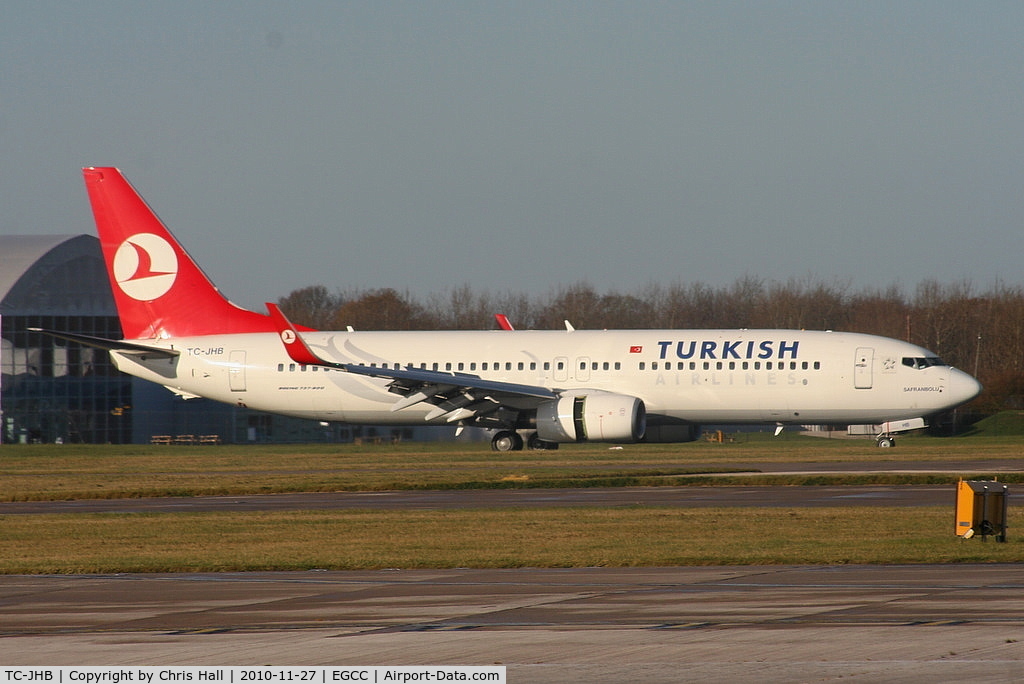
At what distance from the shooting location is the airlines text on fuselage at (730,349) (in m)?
42.6

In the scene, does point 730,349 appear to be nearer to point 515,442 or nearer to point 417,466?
point 515,442

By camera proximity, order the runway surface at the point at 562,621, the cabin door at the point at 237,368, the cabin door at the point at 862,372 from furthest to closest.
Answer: the cabin door at the point at 237,368
the cabin door at the point at 862,372
the runway surface at the point at 562,621

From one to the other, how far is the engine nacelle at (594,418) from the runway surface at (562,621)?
25628 millimetres

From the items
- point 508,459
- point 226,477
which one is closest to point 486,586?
point 226,477

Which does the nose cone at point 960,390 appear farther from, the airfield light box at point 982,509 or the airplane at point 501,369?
the airfield light box at point 982,509

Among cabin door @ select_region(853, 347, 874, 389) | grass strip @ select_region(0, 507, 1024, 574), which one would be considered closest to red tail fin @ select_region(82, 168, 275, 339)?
cabin door @ select_region(853, 347, 874, 389)

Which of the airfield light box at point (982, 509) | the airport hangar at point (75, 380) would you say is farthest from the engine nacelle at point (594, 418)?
the airfield light box at point (982, 509)

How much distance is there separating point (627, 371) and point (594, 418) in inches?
100

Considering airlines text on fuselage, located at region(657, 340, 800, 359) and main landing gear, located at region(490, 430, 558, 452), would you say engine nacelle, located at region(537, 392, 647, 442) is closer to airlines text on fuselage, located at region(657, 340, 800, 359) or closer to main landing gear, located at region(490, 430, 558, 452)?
main landing gear, located at region(490, 430, 558, 452)

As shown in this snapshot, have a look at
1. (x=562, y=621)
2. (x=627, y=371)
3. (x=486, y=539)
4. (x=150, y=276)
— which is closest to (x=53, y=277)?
(x=150, y=276)

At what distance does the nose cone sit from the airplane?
0.04 m

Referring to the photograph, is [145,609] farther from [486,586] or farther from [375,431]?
[375,431]

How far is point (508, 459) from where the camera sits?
1608 inches

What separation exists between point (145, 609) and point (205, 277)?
3684 cm
